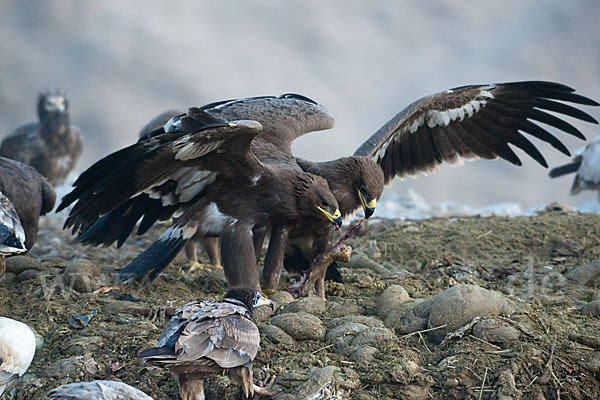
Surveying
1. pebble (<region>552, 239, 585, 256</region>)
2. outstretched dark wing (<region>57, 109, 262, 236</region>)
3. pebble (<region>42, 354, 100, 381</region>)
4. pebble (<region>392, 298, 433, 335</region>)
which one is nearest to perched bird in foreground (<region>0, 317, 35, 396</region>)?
pebble (<region>42, 354, 100, 381</region>)

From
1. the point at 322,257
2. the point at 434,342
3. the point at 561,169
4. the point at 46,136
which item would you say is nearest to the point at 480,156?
the point at 322,257

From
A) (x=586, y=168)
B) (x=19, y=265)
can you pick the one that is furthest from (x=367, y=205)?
(x=586, y=168)

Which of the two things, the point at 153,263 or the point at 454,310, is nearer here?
the point at 454,310

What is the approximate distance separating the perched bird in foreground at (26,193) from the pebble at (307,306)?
2.44m

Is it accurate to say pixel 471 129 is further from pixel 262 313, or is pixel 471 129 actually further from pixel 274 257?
pixel 262 313

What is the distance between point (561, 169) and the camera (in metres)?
11.2

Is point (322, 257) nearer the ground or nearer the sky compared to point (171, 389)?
nearer the sky

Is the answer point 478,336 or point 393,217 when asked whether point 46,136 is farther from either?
point 478,336

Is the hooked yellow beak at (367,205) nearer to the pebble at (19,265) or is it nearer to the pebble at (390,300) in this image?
the pebble at (390,300)

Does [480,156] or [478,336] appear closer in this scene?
[478,336]

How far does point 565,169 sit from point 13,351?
9972mm

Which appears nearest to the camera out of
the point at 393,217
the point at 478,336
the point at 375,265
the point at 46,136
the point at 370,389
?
the point at 370,389

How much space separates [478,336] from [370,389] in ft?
2.34

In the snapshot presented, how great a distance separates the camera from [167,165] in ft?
14.2
